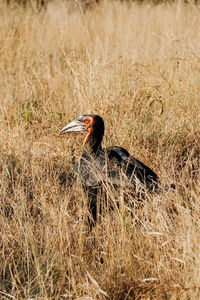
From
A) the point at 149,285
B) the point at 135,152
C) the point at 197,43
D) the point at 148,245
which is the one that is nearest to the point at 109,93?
the point at 135,152

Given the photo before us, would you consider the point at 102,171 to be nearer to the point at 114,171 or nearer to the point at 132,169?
the point at 114,171

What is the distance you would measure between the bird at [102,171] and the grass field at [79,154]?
10 centimetres

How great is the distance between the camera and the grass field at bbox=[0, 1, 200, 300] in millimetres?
2129

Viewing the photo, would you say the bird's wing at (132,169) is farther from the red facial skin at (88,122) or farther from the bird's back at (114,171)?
the red facial skin at (88,122)

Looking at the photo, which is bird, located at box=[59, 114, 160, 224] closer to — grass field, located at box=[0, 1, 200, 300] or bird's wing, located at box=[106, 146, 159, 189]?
bird's wing, located at box=[106, 146, 159, 189]

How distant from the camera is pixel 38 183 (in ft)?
10.6

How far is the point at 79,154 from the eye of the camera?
12.8ft

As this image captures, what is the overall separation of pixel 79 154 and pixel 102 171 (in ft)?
2.79

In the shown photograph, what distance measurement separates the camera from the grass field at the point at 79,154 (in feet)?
6.98

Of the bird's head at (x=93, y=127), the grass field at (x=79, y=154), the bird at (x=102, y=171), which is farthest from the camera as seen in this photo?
the bird's head at (x=93, y=127)

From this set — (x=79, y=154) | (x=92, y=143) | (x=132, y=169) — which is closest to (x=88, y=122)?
(x=92, y=143)

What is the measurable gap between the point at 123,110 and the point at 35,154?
1.02m

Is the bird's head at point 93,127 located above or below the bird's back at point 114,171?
above

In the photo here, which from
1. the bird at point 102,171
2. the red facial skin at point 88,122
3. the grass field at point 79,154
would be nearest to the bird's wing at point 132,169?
the bird at point 102,171
